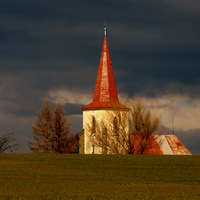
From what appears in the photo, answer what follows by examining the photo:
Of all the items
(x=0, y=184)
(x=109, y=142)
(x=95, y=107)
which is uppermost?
(x=95, y=107)

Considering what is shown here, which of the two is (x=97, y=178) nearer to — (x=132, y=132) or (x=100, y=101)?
(x=132, y=132)

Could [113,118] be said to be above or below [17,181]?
above

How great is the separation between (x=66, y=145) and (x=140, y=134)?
10.4 meters

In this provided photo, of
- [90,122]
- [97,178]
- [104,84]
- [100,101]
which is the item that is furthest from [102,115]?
[97,178]

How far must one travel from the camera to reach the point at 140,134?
169 feet

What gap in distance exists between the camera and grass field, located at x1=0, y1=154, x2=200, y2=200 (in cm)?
1783

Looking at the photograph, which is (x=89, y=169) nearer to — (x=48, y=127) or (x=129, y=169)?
(x=129, y=169)

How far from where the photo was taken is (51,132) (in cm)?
5478

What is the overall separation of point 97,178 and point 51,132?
97.0 feet

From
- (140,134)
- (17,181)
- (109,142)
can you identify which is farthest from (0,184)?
(109,142)

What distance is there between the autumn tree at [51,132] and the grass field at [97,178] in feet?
57.7

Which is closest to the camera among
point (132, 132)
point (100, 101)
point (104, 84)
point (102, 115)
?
point (132, 132)

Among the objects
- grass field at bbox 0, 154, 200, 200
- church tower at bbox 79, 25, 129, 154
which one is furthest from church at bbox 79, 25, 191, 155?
grass field at bbox 0, 154, 200, 200

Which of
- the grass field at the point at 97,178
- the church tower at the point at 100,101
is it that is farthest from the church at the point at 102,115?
the grass field at the point at 97,178
